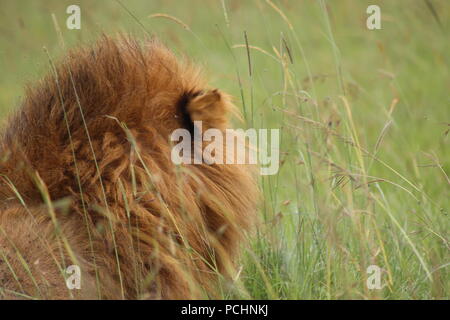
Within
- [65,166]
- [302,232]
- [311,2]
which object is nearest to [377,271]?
[302,232]

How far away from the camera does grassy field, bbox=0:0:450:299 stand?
2.67 meters

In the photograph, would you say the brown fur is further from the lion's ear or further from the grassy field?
the grassy field

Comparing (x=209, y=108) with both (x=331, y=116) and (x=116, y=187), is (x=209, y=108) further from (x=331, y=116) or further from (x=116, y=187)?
(x=331, y=116)

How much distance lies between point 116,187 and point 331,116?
1.50 m

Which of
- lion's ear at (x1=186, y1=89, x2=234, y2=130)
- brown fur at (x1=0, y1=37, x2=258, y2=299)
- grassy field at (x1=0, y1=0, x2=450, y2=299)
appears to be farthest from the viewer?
grassy field at (x1=0, y1=0, x2=450, y2=299)

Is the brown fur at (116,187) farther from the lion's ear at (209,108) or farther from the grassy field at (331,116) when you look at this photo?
the grassy field at (331,116)

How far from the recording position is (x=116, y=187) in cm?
233

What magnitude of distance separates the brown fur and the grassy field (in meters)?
0.23

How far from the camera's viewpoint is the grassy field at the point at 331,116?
8.75 ft

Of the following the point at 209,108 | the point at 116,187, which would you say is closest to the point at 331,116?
the point at 209,108

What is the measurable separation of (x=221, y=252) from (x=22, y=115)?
2.99 ft

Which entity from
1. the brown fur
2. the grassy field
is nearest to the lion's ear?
the brown fur

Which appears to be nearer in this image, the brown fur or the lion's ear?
the brown fur
